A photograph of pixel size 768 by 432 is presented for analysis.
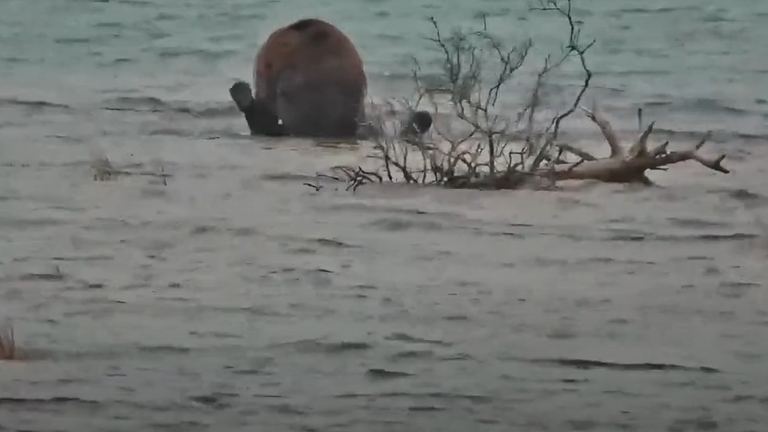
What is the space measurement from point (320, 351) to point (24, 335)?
15.2 inches

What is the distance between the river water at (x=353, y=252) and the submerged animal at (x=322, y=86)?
0.08 ft

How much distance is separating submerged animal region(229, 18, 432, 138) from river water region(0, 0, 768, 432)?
2 cm

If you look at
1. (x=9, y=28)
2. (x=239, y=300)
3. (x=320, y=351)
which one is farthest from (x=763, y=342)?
(x=9, y=28)

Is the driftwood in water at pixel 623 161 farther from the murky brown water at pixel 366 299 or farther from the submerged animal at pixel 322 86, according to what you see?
the submerged animal at pixel 322 86

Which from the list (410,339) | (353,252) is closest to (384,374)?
(410,339)

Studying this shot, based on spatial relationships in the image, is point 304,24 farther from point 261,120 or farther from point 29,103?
point 29,103

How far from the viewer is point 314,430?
1496 millimetres

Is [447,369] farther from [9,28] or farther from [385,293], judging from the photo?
[9,28]

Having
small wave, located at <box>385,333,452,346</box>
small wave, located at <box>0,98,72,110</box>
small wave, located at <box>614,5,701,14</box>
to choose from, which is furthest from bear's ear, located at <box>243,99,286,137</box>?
small wave, located at <box>614,5,701,14</box>

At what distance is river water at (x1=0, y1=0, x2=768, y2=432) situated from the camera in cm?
151

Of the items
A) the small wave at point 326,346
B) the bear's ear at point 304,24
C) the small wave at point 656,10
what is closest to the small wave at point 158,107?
the bear's ear at point 304,24

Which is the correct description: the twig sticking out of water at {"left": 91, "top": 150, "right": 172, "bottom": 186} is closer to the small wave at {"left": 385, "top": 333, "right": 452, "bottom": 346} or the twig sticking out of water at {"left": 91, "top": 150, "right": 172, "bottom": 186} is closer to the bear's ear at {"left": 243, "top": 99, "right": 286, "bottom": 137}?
the bear's ear at {"left": 243, "top": 99, "right": 286, "bottom": 137}

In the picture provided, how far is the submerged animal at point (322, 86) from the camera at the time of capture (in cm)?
174

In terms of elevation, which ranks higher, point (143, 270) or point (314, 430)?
point (143, 270)
